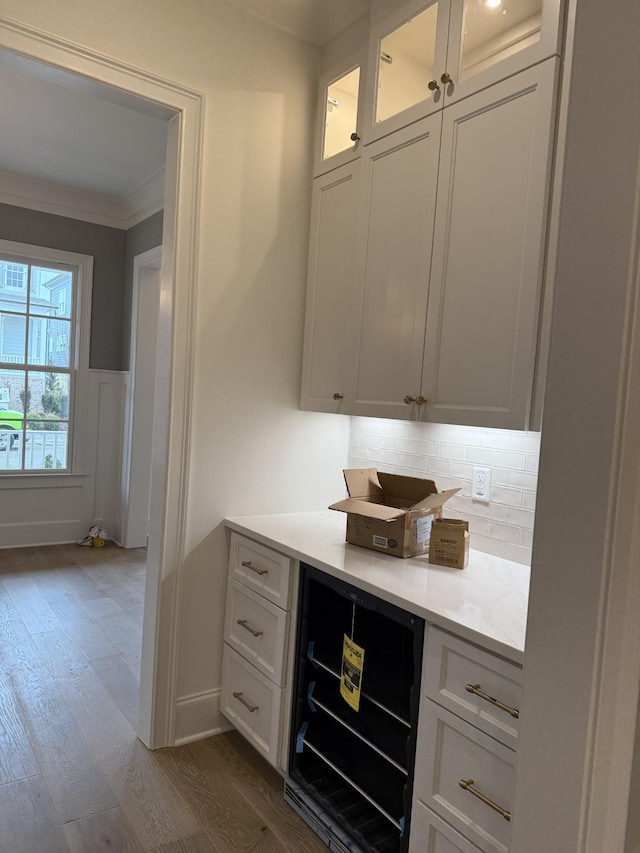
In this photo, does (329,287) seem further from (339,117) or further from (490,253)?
(490,253)

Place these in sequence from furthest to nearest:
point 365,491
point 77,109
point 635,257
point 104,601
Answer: point 104,601 < point 77,109 < point 365,491 < point 635,257

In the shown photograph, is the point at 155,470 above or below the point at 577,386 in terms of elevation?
below

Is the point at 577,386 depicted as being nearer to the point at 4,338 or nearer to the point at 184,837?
the point at 184,837

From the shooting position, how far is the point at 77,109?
3492mm

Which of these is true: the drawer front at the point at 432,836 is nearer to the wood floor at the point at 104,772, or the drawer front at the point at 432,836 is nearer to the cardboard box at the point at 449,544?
the wood floor at the point at 104,772

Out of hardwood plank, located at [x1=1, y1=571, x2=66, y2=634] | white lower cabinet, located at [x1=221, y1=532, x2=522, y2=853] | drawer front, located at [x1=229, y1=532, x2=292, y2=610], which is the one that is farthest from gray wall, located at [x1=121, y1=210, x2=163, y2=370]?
white lower cabinet, located at [x1=221, y1=532, x2=522, y2=853]

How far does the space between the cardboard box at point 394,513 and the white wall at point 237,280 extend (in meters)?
0.48

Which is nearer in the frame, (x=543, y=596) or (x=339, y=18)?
(x=543, y=596)

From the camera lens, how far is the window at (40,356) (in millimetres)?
4883

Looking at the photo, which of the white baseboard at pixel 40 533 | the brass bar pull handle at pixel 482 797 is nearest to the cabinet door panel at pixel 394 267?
A: the brass bar pull handle at pixel 482 797

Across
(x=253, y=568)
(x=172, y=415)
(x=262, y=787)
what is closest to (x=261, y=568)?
(x=253, y=568)

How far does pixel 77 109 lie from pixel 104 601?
2971mm

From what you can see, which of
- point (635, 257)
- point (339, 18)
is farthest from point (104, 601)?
point (635, 257)

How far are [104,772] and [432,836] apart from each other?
1.25 metres
